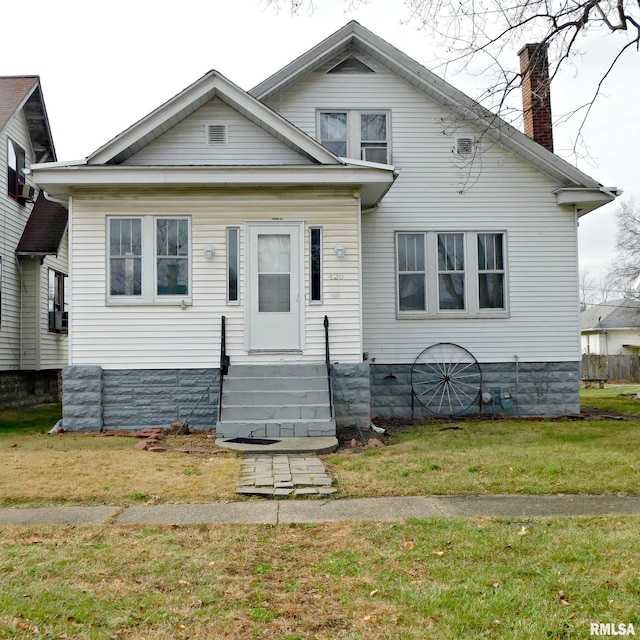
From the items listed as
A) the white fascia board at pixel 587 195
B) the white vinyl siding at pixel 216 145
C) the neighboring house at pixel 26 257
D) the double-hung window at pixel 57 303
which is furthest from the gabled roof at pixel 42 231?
the white fascia board at pixel 587 195

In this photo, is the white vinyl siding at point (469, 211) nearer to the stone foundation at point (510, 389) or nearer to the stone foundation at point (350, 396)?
the stone foundation at point (510, 389)

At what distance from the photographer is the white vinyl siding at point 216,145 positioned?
36.7 ft

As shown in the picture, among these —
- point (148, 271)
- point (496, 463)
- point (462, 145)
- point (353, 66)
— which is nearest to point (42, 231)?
point (148, 271)

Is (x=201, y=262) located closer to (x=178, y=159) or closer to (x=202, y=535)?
(x=178, y=159)

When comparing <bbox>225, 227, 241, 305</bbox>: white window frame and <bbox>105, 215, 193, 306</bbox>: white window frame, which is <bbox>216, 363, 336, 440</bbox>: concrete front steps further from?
<bbox>105, 215, 193, 306</bbox>: white window frame

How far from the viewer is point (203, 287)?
11.0 metres

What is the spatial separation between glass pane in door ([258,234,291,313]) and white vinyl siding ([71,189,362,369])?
1.00ft

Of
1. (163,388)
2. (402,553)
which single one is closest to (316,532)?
(402,553)

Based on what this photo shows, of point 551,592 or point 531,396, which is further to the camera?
point 531,396

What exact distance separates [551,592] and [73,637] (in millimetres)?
2674

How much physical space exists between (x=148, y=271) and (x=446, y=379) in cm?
607

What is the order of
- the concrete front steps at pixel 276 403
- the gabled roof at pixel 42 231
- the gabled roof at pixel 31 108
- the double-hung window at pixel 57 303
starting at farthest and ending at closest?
the double-hung window at pixel 57 303, the gabled roof at pixel 42 231, the gabled roof at pixel 31 108, the concrete front steps at pixel 276 403

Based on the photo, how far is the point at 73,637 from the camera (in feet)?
11.0

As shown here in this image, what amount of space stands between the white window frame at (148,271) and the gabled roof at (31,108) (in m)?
7.52
